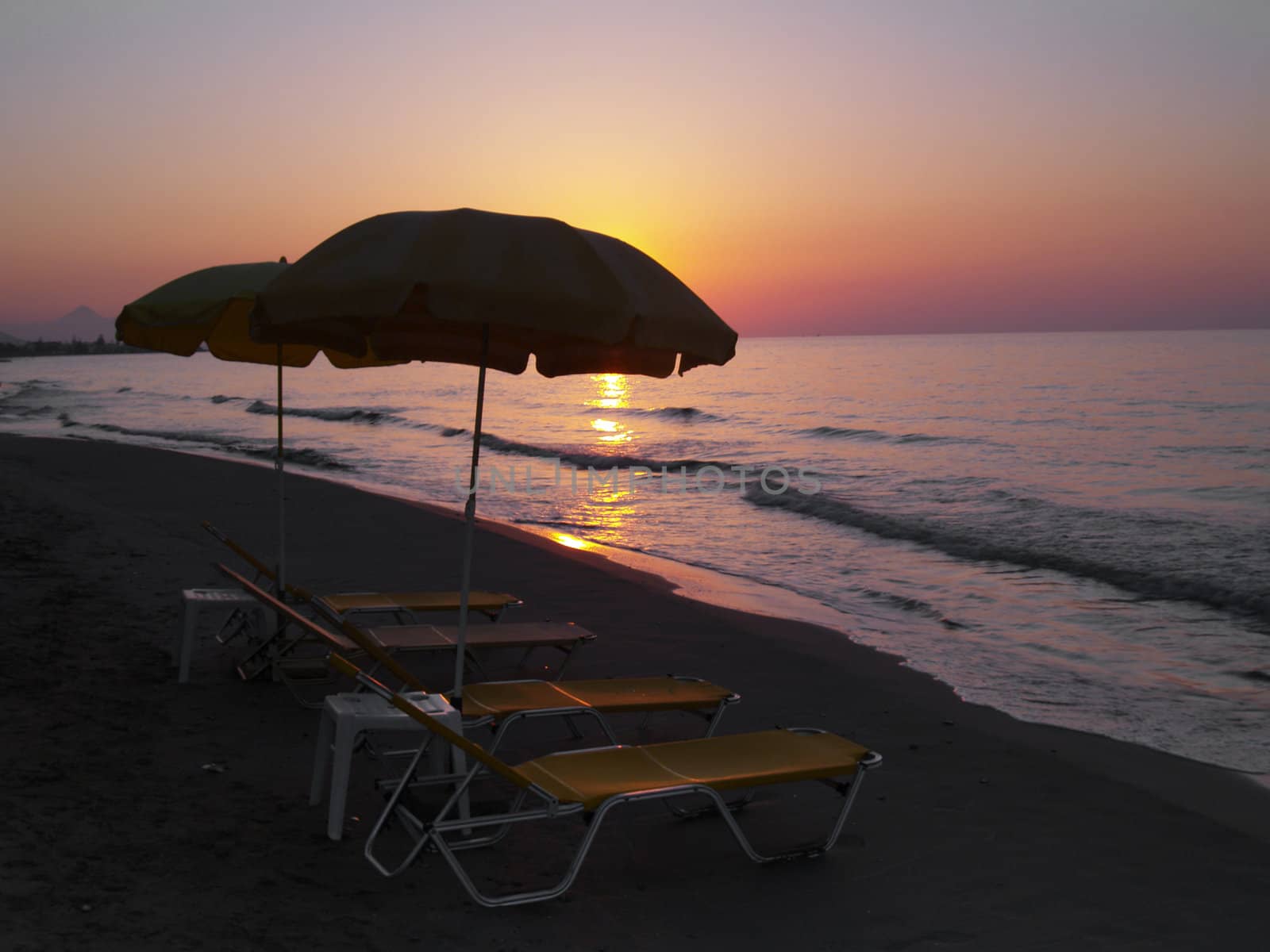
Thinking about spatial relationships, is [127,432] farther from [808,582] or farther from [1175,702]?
[1175,702]

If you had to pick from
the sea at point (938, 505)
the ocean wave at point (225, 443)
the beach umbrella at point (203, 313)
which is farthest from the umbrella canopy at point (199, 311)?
the ocean wave at point (225, 443)

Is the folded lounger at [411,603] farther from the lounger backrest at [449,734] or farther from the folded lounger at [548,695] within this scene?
the lounger backrest at [449,734]

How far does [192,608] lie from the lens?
621cm

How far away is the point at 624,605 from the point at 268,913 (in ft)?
20.3

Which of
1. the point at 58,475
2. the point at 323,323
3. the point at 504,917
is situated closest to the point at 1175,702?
the point at 504,917

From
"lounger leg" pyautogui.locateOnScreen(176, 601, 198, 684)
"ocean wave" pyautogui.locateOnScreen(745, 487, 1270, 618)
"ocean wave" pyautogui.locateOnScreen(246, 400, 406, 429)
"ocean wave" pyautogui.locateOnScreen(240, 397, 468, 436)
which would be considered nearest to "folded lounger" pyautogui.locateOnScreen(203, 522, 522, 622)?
"lounger leg" pyautogui.locateOnScreen(176, 601, 198, 684)

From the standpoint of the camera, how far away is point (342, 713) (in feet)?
13.5

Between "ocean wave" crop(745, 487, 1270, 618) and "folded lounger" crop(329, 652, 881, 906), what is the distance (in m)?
8.66

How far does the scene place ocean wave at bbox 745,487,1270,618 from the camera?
11945 millimetres

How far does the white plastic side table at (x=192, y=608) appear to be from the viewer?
20.3 ft

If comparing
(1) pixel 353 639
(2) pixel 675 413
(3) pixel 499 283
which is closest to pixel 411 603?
(1) pixel 353 639

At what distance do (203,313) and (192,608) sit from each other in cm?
184

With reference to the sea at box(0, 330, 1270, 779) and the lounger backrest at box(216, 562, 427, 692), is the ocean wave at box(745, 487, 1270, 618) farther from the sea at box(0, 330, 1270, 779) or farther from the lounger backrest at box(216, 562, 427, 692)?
the lounger backrest at box(216, 562, 427, 692)

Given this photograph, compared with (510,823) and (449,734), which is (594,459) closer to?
(510,823)
